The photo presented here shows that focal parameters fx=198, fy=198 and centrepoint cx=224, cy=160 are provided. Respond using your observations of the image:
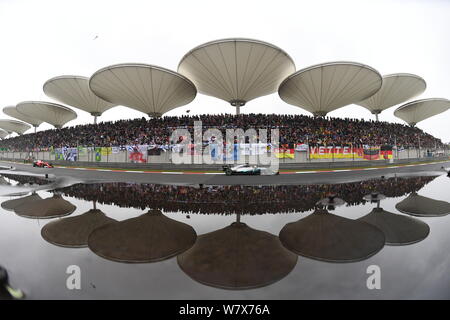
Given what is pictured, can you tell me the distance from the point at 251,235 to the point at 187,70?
94.3 feet

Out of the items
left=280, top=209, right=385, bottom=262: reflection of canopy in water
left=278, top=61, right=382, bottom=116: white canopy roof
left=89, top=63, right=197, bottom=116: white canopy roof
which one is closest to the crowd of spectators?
left=89, top=63, right=197, bottom=116: white canopy roof

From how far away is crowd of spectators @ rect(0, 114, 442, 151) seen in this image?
76.3 feet

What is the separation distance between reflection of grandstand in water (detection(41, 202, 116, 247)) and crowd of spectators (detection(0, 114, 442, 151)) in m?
17.6

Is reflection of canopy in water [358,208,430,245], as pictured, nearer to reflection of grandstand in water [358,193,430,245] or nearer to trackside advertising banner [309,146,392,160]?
reflection of grandstand in water [358,193,430,245]

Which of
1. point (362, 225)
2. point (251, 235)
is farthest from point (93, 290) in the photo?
point (362, 225)

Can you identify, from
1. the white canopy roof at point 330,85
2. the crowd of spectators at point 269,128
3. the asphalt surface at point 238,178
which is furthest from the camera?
the white canopy roof at point 330,85

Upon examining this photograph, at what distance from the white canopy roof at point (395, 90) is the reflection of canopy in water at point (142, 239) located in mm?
44800

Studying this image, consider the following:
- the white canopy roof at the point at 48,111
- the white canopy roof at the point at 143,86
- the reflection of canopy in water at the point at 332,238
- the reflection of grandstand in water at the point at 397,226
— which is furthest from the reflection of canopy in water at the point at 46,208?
the white canopy roof at the point at 48,111

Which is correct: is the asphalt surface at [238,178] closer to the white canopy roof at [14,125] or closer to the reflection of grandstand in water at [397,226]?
the reflection of grandstand in water at [397,226]

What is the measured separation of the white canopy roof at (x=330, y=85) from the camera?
79.8ft

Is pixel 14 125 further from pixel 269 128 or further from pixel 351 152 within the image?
pixel 351 152

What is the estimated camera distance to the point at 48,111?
145 ft

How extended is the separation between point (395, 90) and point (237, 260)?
47.6m

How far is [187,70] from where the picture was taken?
28281 millimetres
